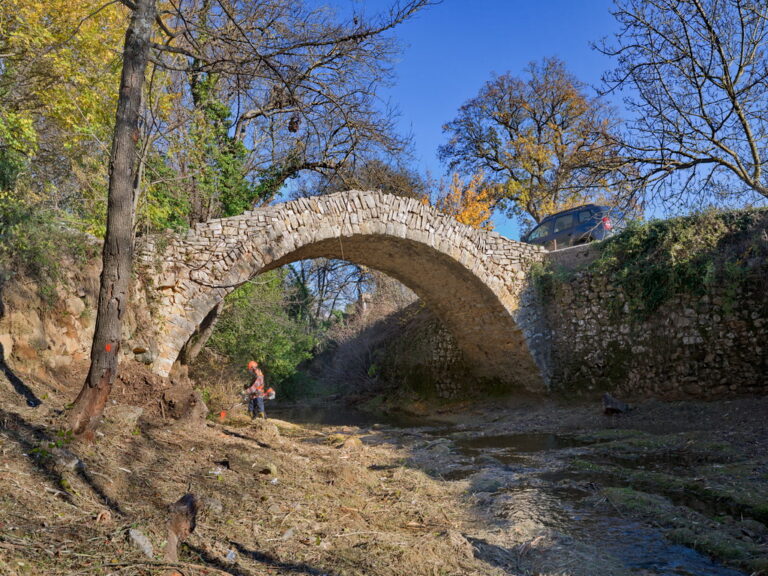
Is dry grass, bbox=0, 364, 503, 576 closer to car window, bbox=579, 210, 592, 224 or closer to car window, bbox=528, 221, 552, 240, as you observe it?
car window, bbox=579, 210, 592, 224

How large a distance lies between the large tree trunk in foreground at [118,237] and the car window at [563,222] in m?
10.3

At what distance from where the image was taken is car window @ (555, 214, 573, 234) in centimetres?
1231

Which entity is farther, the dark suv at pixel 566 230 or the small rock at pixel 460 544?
the dark suv at pixel 566 230

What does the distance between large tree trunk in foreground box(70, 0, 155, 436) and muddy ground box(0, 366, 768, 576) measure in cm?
31

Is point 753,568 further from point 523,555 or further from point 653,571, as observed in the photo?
point 523,555

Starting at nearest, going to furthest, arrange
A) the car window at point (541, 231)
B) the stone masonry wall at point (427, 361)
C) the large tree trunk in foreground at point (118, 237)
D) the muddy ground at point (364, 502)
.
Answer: the muddy ground at point (364, 502) → the large tree trunk in foreground at point (118, 237) → the car window at point (541, 231) → the stone masonry wall at point (427, 361)

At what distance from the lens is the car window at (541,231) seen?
42.0 feet

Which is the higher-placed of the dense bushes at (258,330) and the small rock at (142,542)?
the dense bushes at (258,330)

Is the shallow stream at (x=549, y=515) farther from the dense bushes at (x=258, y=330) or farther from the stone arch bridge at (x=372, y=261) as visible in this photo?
the dense bushes at (x=258, y=330)

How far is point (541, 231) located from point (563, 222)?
2.07 ft

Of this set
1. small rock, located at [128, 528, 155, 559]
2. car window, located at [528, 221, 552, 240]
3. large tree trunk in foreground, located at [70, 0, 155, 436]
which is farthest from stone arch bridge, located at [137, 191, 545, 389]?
small rock, located at [128, 528, 155, 559]

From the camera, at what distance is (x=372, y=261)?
11.1m

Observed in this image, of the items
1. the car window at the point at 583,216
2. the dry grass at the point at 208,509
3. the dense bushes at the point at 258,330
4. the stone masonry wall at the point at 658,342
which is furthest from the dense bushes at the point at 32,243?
the car window at the point at 583,216

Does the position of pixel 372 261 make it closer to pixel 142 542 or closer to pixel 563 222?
pixel 563 222
